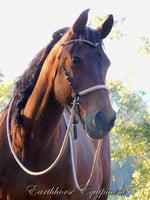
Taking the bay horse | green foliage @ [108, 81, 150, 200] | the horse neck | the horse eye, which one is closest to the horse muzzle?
the bay horse

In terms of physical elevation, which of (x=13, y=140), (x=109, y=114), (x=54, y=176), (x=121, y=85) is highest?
(x=109, y=114)

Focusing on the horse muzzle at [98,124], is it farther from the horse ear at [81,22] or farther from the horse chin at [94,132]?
the horse ear at [81,22]

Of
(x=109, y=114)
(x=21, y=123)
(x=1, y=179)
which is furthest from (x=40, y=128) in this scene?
(x=109, y=114)

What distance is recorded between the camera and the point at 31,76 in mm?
3068

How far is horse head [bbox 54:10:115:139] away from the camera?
90.4 inches

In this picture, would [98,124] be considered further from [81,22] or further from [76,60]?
[81,22]

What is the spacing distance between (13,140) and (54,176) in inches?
22.9

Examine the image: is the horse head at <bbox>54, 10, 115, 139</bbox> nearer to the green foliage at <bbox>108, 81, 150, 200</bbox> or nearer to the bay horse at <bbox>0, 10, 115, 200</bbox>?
the bay horse at <bbox>0, 10, 115, 200</bbox>

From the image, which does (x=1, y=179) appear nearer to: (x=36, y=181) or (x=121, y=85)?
(x=36, y=181)

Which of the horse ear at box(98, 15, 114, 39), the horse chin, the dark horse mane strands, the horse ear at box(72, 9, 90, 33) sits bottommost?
the horse chin

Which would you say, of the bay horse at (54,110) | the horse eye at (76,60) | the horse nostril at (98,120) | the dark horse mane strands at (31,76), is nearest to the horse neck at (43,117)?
the bay horse at (54,110)

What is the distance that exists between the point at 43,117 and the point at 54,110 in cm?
13

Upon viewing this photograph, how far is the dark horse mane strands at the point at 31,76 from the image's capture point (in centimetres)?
304

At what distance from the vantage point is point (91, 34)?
2.66 metres
